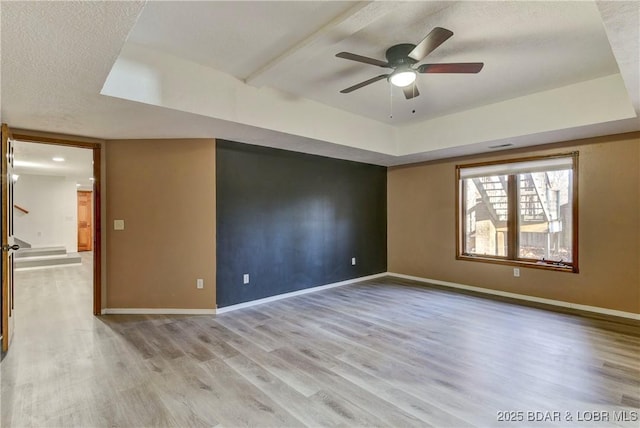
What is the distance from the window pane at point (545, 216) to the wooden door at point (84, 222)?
11.7 meters

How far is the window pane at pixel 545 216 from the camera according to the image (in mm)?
4234

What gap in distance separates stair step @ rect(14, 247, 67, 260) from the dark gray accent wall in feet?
21.1

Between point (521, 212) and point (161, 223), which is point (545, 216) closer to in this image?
point (521, 212)

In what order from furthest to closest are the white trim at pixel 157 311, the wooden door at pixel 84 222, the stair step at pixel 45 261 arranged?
the wooden door at pixel 84 222, the stair step at pixel 45 261, the white trim at pixel 157 311

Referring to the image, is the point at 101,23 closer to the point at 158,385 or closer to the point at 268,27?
the point at 268,27

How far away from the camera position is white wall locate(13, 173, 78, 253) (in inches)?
313

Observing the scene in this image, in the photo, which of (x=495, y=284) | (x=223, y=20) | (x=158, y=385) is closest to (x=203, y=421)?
(x=158, y=385)

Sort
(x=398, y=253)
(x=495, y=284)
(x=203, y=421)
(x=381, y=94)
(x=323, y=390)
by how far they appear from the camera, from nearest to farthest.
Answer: (x=203, y=421)
(x=323, y=390)
(x=381, y=94)
(x=495, y=284)
(x=398, y=253)

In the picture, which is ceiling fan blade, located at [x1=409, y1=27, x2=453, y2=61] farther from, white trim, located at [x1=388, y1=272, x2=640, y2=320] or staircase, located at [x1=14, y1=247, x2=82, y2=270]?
staircase, located at [x1=14, y1=247, x2=82, y2=270]

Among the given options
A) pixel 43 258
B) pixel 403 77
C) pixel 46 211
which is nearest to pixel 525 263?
pixel 403 77

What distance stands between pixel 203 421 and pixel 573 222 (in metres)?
4.82

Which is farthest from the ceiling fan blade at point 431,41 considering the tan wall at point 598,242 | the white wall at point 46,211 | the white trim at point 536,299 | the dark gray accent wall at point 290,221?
the white wall at point 46,211

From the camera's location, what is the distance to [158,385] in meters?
2.23

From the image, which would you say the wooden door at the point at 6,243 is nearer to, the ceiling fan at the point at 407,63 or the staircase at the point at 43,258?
the ceiling fan at the point at 407,63
